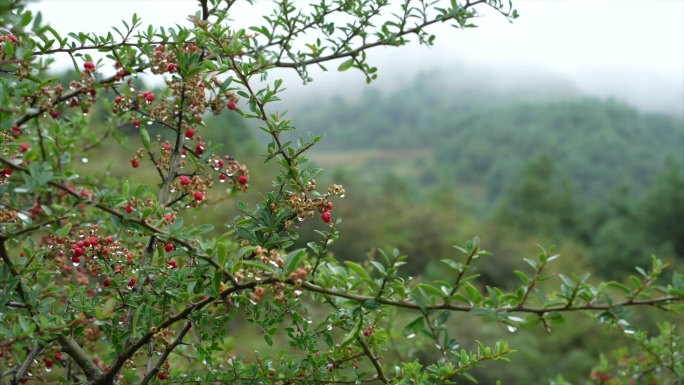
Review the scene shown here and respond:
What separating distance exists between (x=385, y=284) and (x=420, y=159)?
224 feet

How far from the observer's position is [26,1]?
1.17 meters

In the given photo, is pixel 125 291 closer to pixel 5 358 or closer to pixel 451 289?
pixel 5 358

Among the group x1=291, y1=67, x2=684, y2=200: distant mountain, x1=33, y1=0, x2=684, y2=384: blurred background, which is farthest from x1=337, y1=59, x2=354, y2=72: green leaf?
x1=291, y1=67, x2=684, y2=200: distant mountain

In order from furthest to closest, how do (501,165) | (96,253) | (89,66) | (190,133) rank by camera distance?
1. (501,165)
2. (190,133)
3. (89,66)
4. (96,253)

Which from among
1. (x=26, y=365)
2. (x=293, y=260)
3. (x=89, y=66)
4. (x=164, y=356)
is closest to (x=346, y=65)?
(x=89, y=66)

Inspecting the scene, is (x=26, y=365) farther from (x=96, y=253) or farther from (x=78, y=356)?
(x=96, y=253)

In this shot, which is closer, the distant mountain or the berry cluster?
the berry cluster

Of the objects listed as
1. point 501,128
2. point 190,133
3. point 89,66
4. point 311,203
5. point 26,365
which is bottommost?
point 26,365

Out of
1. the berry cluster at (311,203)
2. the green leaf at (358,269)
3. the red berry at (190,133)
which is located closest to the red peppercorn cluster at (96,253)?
the red berry at (190,133)

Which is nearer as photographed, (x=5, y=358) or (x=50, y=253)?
(x=50, y=253)

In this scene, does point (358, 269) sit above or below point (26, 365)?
above

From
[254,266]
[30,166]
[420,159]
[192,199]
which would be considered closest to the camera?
[30,166]

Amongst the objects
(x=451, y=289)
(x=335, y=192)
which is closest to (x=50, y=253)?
(x=335, y=192)

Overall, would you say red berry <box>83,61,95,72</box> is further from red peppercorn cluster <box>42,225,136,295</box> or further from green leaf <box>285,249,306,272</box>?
green leaf <box>285,249,306,272</box>
